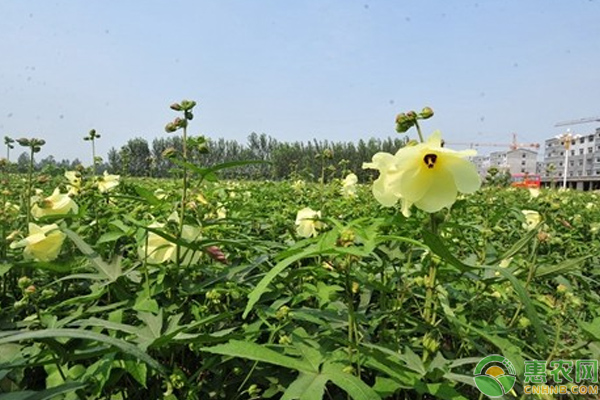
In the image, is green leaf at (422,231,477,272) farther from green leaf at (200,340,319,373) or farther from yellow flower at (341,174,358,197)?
yellow flower at (341,174,358,197)

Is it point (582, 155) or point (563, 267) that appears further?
point (582, 155)

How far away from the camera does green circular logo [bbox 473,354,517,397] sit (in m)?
0.78

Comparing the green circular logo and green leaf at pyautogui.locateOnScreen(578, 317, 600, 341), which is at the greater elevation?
green leaf at pyautogui.locateOnScreen(578, 317, 600, 341)

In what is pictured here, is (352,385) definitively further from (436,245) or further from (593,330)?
(593,330)

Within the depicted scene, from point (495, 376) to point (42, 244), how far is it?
105cm

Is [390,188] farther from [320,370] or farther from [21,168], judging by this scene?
[21,168]

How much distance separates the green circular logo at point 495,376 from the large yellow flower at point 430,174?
313 millimetres

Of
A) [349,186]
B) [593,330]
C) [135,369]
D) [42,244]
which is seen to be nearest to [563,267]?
[593,330]

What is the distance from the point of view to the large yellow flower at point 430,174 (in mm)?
816

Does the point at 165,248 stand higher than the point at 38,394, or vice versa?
the point at 165,248

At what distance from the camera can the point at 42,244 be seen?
1079 millimetres

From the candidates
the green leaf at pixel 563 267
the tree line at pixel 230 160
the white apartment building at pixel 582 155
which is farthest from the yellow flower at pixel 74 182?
the white apartment building at pixel 582 155

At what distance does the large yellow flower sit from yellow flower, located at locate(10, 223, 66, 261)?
0.82 m

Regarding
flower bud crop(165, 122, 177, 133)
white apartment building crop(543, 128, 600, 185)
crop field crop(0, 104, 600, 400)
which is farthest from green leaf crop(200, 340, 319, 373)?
white apartment building crop(543, 128, 600, 185)
